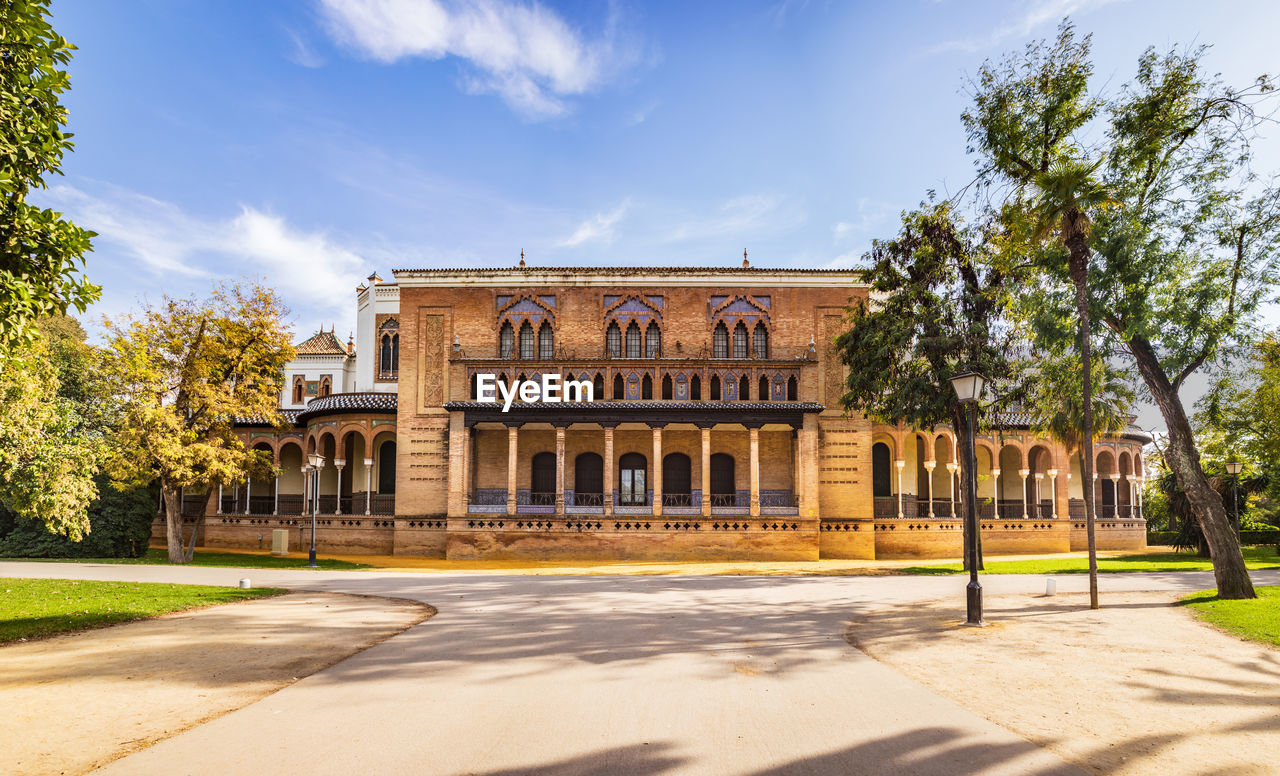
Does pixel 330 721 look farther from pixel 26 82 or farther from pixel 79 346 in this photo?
pixel 79 346

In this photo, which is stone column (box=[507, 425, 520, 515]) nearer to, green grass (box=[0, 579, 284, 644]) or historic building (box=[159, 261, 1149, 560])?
historic building (box=[159, 261, 1149, 560])

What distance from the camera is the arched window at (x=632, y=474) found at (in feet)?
105

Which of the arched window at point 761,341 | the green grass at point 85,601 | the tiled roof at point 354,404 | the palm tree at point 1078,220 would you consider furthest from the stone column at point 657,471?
the palm tree at point 1078,220

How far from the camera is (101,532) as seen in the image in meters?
26.2

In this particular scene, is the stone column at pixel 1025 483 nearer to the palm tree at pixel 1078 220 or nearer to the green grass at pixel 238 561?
the palm tree at pixel 1078 220

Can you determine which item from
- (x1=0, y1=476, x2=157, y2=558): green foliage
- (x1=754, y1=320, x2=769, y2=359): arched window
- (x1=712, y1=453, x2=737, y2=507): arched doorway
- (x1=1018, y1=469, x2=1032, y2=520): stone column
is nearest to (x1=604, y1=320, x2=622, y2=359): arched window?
(x1=754, y1=320, x2=769, y2=359): arched window

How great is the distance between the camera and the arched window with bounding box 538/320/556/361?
31.1 meters

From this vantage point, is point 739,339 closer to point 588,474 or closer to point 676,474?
point 676,474

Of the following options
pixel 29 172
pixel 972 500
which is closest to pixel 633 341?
pixel 972 500

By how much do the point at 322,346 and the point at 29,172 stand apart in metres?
38.8

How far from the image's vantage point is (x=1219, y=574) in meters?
14.2

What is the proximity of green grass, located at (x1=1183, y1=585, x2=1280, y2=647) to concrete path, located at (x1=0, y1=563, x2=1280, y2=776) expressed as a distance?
586cm

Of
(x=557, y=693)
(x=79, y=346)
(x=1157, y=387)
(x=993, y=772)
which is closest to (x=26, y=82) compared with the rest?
(x=557, y=693)

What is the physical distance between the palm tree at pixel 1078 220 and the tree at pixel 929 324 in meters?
7.38
